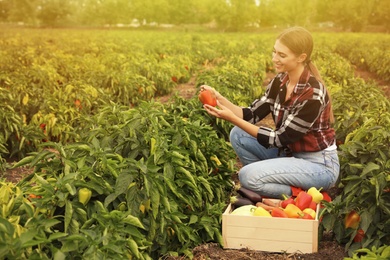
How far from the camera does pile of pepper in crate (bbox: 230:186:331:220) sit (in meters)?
4.00

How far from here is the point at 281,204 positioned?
4.23 m

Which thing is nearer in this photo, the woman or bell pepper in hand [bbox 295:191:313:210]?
bell pepper in hand [bbox 295:191:313:210]

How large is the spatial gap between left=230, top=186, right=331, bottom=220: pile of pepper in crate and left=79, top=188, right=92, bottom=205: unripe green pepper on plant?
1.37 m

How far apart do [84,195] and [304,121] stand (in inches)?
80.7

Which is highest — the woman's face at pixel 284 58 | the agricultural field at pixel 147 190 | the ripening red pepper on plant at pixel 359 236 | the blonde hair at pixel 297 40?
the blonde hair at pixel 297 40

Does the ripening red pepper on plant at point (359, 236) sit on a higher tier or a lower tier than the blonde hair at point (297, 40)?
lower

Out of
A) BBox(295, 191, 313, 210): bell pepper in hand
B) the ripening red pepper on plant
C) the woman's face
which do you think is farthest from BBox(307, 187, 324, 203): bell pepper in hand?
the woman's face

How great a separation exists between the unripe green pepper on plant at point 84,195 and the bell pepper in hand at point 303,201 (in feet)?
5.67

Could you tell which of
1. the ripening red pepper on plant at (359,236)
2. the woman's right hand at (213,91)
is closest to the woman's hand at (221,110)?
the woman's right hand at (213,91)

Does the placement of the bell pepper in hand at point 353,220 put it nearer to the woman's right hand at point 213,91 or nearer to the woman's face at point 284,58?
the woman's face at point 284,58

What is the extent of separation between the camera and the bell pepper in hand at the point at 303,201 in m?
4.16

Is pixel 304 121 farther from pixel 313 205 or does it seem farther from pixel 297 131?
pixel 313 205

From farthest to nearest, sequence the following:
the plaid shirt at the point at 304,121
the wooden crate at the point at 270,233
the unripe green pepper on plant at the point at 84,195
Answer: the plaid shirt at the point at 304,121
the wooden crate at the point at 270,233
the unripe green pepper on plant at the point at 84,195

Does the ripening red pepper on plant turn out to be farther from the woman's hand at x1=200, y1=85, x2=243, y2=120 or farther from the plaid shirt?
the woman's hand at x1=200, y1=85, x2=243, y2=120
